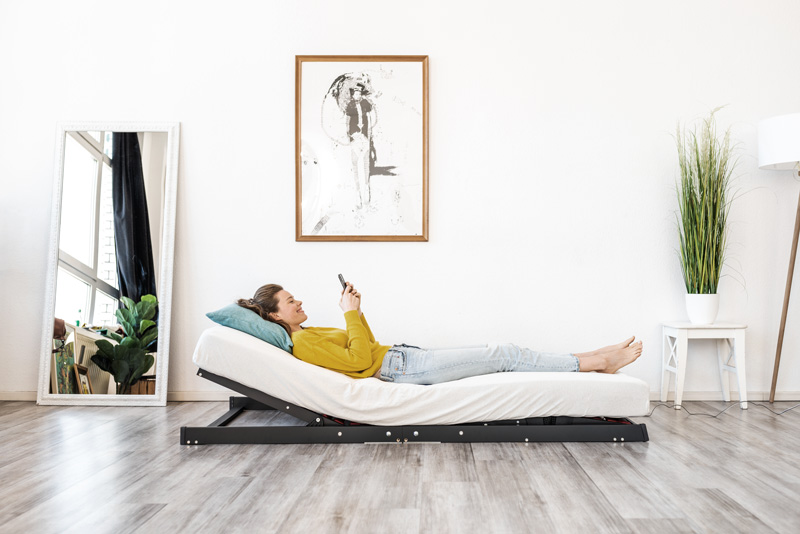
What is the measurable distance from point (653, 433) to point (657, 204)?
1.58 m

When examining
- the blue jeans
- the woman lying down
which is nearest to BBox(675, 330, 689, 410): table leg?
the woman lying down

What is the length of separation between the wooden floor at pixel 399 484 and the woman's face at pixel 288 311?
2.29ft

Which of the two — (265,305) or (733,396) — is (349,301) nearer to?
(265,305)

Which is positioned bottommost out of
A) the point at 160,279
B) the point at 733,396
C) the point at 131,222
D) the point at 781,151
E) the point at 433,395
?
the point at 733,396

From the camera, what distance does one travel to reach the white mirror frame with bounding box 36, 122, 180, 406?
3.67 m

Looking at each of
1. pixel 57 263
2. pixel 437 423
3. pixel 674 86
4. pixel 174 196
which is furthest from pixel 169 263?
pixel 674 86

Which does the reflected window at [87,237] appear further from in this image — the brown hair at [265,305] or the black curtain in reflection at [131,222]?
the brown hair at [265,305]

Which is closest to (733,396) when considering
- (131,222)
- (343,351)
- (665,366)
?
(665,366)

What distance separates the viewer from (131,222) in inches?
148

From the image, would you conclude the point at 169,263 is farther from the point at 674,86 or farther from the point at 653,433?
the point at 674,86

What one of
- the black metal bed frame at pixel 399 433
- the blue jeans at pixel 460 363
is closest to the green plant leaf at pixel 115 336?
the black metal bed frame at pixel 399 433

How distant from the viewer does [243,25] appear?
151 inches

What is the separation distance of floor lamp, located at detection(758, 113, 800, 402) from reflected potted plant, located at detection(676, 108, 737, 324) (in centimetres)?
23

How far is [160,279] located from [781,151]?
153 inches
